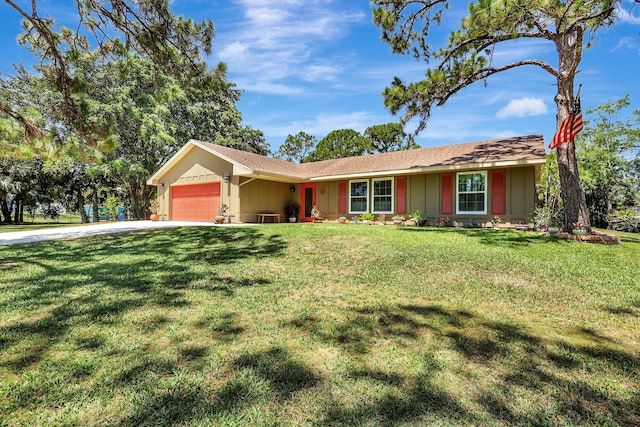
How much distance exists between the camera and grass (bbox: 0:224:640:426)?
2104 millimetres

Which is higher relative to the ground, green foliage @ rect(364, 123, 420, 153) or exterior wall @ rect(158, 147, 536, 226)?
green foliage @ rect(364, 123, 420, 153)

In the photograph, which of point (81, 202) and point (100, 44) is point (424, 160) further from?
point (81, 202)

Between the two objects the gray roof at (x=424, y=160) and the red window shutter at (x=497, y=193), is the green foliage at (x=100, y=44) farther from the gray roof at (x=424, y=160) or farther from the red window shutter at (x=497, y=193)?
the red window shutter at (x=497, y=193)

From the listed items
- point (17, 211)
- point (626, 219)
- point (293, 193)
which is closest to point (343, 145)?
Answer: point (293, 193)

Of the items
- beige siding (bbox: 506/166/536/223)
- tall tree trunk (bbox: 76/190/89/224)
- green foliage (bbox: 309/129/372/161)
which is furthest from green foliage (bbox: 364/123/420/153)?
tall tree trunk (bbox: 76/190/89/224)

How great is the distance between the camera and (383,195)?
1388cm

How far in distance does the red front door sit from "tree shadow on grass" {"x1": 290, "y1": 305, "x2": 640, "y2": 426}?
40.9ft

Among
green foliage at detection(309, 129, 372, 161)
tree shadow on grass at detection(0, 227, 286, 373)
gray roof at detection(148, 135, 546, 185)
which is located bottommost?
tree shadow on grass at detection(0, 227, 286, 373)

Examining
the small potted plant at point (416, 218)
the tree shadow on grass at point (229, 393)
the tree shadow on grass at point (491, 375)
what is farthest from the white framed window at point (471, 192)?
the tree shadow on grass at point (229, 393)

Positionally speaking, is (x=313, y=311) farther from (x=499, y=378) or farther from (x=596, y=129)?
(x=596, y=129)

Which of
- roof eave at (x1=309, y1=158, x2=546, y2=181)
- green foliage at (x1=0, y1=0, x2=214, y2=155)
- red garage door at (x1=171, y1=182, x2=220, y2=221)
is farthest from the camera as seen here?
red garage door at (x1=171, y1=182, x2=220, y2=221)

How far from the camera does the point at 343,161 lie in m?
17.1

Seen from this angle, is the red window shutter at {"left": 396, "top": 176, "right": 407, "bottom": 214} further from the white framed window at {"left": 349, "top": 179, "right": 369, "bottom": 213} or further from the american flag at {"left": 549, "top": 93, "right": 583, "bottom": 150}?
the american flag at {"left": 549, "top": 93, "right": 583, "bottom": 150}

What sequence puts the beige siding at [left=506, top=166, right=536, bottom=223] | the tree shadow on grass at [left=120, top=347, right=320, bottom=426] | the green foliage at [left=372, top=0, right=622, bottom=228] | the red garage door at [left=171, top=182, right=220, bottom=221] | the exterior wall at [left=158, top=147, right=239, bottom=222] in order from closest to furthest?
the tree shadow on grass at [left=120, top=347, right=320, bottom=426]
the green foliage at [left=372, top=0, right=622, bottom=228]
the beige siding at [left=506, top=166, right=536, bottom=223]
the exterior wall at [left=158, top=147, right=239, bottom=222]
the red garage door at [left=171, top=182, right=220, bottom=221]
